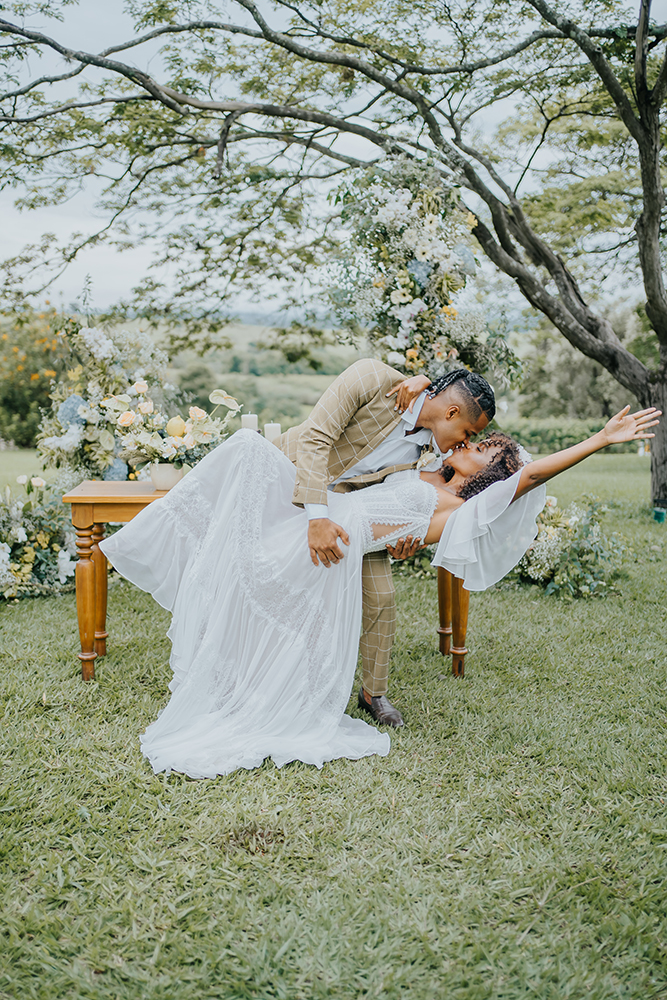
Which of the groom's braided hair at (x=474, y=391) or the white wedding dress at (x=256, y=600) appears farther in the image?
the groom's braided hair at (x=474, y=391)

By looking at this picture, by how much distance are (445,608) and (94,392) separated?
2.75m

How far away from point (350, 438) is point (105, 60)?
4.74 metres

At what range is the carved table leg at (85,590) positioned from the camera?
11.4 ft

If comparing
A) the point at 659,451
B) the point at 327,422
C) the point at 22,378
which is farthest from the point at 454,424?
the point at 22,378

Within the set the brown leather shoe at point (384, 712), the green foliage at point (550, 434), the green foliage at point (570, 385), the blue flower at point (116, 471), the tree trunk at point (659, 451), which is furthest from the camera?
the green foliage at point (570, 385)

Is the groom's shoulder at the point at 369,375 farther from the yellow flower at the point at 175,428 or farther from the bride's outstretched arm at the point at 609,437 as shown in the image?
the yellow flower at the point at 175,428

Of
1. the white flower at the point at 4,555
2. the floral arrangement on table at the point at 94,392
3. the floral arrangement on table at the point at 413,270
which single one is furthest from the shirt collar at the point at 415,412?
the white flower at the point at 4,555

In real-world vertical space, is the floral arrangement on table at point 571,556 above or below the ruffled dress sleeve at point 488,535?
below

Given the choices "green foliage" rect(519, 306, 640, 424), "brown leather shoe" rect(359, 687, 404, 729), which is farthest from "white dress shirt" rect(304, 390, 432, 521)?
"green foliage" rect(519, 306, 640, 424)

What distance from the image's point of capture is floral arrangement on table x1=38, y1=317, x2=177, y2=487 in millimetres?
4910

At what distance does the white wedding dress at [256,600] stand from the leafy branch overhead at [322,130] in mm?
3728

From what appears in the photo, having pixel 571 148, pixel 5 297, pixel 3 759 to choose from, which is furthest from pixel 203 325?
pixel 3 759

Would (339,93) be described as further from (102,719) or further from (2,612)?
(102,719)

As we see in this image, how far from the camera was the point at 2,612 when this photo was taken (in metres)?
4.64
